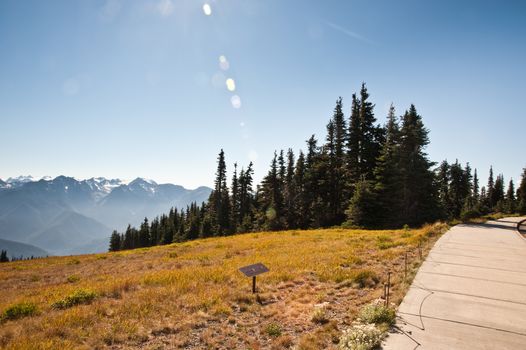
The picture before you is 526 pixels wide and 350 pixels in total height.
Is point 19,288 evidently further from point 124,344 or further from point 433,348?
point 433,348

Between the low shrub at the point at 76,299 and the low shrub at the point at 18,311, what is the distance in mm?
620

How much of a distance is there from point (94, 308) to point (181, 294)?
273cm

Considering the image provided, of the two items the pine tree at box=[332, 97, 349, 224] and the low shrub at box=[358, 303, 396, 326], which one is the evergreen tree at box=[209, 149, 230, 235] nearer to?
→ the pine tree at box=[332, 97, 349, 224]

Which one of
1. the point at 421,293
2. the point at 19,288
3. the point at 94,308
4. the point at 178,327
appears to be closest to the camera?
the point at 178,327

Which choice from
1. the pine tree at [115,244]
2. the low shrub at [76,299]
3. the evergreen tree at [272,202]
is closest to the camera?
the low shrub at [76,299]

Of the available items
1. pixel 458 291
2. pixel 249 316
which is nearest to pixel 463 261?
pixel 458 291

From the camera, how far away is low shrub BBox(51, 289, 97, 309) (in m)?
9.68

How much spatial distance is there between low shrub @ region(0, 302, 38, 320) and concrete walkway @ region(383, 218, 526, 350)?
10.7 metres

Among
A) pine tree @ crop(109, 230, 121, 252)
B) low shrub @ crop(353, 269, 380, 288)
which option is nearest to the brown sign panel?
low shrub @ crop(353, 269, 380, 288)

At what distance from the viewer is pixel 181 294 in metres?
10.1

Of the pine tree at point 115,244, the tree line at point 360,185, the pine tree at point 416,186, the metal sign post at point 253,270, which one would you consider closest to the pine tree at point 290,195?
the tree line at point 360,185

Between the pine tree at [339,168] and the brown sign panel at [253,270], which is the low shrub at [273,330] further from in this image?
the pine tree at [339,168]

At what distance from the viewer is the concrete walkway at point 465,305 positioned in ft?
18.5

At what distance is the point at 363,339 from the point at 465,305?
11.9 feet
